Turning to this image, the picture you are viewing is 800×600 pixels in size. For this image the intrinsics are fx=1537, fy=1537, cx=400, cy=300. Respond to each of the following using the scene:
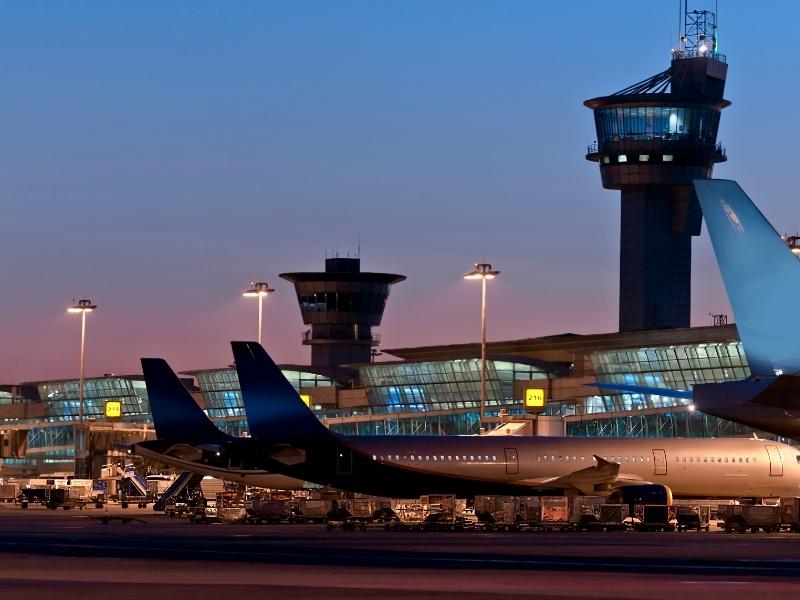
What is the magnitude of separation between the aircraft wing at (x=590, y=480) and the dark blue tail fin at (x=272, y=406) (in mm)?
9422

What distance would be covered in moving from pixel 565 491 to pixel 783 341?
31.0m

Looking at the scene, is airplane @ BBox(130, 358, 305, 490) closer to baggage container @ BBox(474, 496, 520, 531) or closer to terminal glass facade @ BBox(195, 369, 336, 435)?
baggage container @ BBox(474, 496, 520, 531)

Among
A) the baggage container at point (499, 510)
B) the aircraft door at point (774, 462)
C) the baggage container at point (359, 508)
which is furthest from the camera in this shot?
the aircraft door at point (774, 462)

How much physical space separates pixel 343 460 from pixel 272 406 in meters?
3.33

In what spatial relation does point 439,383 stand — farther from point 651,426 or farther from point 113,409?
point 651,426

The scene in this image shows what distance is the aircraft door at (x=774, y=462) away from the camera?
61625 mm

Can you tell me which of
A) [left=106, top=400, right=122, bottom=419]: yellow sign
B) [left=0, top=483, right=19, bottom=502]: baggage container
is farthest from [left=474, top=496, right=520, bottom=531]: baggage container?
[left=106, top=400, right=122, bottom=419]: yellow sign

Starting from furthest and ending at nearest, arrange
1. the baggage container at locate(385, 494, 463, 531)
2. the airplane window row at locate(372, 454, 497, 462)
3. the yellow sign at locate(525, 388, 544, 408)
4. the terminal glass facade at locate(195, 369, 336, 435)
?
the terminal glass facade at locate(195, 369, 336, 435) → the yellow sign at locate(525, 388, 544, 408) → the airplane window row at locate(372, 454, 497, 462) → the baggage container at locate(385, 494, 463, 531)

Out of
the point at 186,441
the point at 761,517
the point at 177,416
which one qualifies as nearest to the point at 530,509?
the point at 761,517

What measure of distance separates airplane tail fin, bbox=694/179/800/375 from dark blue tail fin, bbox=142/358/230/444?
1322 inches

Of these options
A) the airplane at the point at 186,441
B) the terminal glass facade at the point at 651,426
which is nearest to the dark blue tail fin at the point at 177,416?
the airplane at the point at 186,441

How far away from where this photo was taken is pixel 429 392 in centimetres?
16350

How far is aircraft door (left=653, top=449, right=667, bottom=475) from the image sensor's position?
61500 millimetres

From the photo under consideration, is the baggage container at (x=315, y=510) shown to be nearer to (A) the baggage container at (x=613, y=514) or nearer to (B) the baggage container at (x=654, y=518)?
(A) the baggage container at (x=613, y=514)
